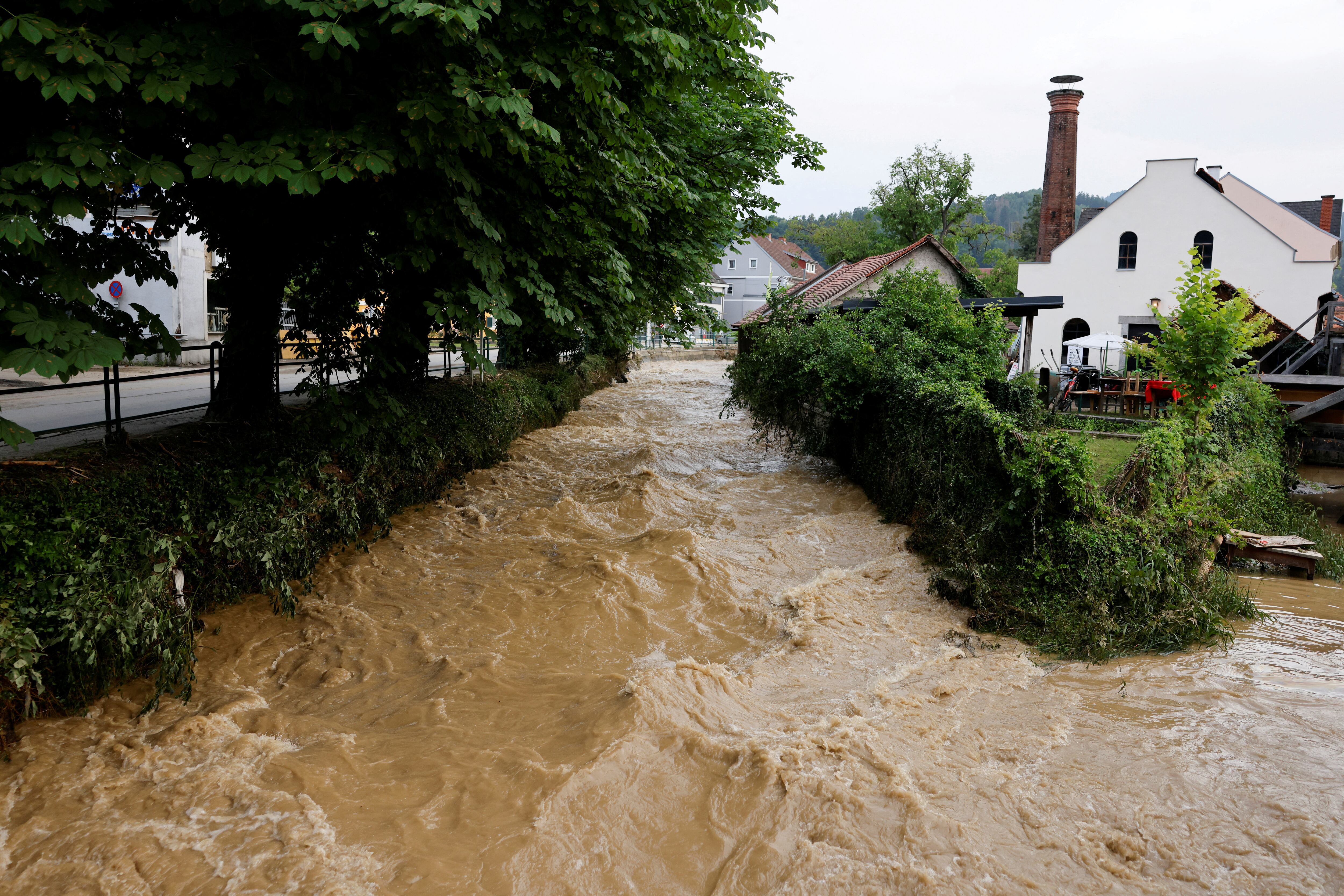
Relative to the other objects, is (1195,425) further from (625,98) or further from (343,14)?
(343,14)

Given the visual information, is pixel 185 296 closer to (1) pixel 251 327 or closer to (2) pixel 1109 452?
(1) pixel 251 327

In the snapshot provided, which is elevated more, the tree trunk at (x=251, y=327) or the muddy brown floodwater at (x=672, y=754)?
the tree trunk at (x=251, y=327)

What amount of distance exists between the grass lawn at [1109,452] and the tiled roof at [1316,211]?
38.1m

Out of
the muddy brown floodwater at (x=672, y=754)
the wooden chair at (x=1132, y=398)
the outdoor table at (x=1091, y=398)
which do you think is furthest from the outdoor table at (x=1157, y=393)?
the muddy brown floodwater at (x=672, y=754)

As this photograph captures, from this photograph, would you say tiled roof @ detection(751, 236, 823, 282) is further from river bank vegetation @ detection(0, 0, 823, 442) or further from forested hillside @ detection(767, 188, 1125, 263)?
river bank vegetation @ detection(0, 0, 823, 442)

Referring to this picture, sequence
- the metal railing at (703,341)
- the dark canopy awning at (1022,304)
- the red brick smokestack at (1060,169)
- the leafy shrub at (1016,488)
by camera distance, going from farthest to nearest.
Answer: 1. the metal railing at (703,341)
2. the red brick smokestack at (1060,169)
3. the dark canopy awning at (1022,304)
4. the leafy shrub at (1016,488)

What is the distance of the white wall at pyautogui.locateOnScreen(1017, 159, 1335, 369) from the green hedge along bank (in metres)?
27.1

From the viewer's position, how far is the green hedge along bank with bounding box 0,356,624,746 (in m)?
5.08

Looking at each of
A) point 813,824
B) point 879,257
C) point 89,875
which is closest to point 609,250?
point 813,824

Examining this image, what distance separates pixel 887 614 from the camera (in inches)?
335

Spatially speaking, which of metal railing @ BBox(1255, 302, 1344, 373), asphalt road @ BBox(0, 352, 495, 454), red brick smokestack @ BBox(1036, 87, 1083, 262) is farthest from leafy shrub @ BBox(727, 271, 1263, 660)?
red brick smokestack @ BBox(1036, 87, 1083, 262)

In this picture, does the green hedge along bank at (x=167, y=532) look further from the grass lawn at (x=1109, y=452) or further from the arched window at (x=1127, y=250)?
the arched window at (x=1127, y=250)

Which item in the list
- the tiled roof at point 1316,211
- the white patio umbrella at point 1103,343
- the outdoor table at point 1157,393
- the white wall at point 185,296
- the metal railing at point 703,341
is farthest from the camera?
the metal railing at point 703,341

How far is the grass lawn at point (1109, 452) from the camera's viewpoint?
33.7ft
